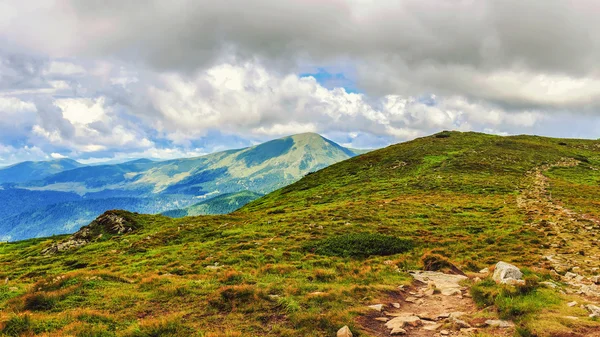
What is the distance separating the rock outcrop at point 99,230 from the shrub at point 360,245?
26.3m

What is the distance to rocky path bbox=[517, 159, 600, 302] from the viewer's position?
1466cm

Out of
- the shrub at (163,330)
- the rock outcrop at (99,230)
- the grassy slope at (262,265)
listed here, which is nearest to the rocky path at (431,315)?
the grassy slope at (262,265)

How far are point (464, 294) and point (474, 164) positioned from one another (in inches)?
2345

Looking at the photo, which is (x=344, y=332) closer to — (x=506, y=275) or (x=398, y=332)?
(x=398, y=332)

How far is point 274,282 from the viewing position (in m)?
15.6

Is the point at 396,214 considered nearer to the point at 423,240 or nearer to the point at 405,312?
the point at 423,240

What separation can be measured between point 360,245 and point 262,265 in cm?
814

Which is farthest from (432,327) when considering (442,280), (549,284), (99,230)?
(99,230)

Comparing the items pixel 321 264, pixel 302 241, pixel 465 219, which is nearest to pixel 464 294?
A: pixel 321 264

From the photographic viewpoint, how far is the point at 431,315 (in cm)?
1166

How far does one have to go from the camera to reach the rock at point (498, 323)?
9961 millimetres

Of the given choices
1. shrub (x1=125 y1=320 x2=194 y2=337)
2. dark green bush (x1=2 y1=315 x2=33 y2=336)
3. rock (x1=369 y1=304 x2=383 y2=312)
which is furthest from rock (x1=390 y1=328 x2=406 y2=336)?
dark green bush (x1=2 y1=315 x2=33 y2=336)

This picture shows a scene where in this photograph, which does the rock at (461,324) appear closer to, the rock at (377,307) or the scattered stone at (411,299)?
the rock at (377,307)

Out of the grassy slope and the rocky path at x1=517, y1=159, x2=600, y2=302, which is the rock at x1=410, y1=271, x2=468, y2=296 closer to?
the grassy slope
